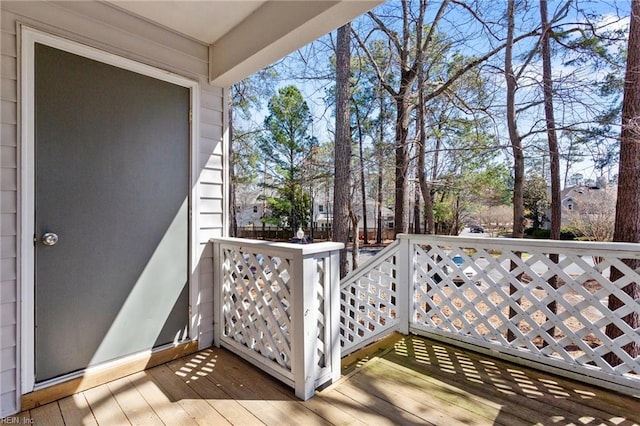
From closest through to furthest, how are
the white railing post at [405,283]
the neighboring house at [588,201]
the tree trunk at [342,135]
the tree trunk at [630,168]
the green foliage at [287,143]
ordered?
the white railing post at [405,283] < the tree trunk at [630,168] < the tree trunk at [342,135] < the neighboring house at [588,201] < the green foliage at [287,143]

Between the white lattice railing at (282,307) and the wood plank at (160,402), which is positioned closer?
the wood plank at (160,402)

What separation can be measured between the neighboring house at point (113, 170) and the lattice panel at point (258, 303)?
0.73 feet

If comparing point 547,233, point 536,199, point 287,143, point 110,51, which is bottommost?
point 547,233

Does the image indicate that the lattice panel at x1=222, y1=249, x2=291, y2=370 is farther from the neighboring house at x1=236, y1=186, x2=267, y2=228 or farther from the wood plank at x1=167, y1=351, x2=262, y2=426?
the neighboring house at x1=236, y1=186, x2=267, y2=228

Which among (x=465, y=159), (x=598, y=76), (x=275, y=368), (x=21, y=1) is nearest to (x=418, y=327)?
(x=275, y=368)

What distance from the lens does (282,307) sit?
6.81 ft

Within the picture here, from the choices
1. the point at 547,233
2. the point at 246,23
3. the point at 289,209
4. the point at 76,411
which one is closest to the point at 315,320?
the point at 76,411

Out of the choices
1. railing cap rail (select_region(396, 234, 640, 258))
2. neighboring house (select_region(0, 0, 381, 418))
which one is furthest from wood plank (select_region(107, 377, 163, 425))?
railing cap rail (select_region(396, 234, 640, 258))

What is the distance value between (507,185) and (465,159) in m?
2.18

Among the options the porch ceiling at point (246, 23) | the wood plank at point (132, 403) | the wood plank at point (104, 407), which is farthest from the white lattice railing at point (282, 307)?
the porch ceiling at point (246, 23)

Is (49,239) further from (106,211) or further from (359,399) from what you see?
(359,399)

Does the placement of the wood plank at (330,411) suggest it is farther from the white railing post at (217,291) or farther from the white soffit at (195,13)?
the white soffit at (195,13)

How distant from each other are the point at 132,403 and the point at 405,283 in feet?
7.11

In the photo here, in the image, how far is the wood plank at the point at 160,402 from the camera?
5.53ft
